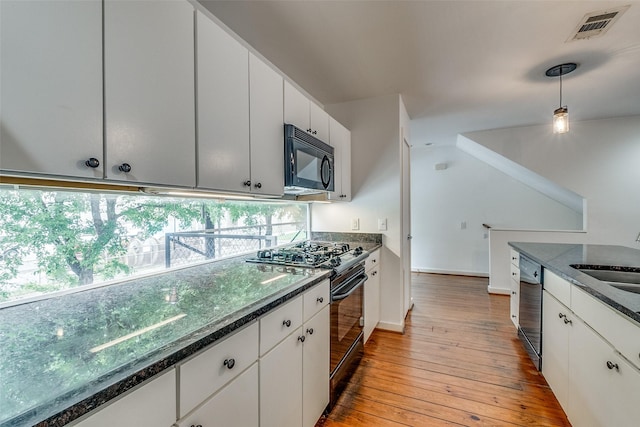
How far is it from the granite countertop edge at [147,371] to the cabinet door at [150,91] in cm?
58

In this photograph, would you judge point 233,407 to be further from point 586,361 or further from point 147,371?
point 586,361

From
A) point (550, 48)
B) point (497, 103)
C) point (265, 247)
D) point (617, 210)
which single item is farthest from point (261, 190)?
point (617, 210)

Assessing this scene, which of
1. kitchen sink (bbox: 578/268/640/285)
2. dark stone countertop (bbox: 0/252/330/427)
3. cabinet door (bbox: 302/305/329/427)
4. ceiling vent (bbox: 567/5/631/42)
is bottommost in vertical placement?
cabinet door (bbox: 302/305/329/427)

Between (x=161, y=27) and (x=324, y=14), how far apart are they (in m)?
0.99

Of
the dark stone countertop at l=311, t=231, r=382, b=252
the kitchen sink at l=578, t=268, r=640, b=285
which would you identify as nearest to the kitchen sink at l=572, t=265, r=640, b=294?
the kitchen sink at l=578, t=268, r=640, b=285

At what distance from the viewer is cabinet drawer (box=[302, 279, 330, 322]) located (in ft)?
4.66

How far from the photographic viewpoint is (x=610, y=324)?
47.0 inches

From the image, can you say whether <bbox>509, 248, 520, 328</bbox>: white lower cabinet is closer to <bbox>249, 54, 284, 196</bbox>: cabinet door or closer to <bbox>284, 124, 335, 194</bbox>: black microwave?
<bbox>284, 124, 335, 194</bbox>: black microwave

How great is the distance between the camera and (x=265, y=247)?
2420mm

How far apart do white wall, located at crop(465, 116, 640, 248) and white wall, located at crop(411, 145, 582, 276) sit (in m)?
1.01

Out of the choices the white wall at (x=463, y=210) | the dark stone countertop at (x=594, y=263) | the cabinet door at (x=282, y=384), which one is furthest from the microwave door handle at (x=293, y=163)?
the white wall at (x=463, y=210)

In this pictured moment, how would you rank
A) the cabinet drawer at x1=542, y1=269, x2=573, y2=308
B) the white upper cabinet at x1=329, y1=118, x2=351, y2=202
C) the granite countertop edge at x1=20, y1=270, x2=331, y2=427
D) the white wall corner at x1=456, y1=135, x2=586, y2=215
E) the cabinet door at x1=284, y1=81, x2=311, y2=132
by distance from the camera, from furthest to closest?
1. the white wall corner at x1=456, y1=135, x2=586, y2=215
2. the white upper cabinet at x1=329, y1=118, x2=351, y2=202
3. the cabinet door at x1=284, y1=81, x2=311, y2=132
4. the cabinet drawer at x1=542, y1=269, x2=573, y2=308
5. the granite countertop edge at x1=20, y1=270, x2=331, y2=427

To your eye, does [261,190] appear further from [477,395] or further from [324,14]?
[477,395]

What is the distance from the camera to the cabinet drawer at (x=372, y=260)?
8.05ft
